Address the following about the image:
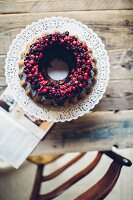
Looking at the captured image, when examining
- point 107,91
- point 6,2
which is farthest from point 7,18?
point 107,91

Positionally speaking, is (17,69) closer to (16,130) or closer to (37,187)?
(16,130)

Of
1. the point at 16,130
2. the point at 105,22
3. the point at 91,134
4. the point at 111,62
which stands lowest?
the point at 91,134

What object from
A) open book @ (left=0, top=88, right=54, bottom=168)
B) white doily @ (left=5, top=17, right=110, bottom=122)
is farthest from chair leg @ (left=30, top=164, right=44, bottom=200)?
white doily @ (left=5, top=17, right=110, bottom=122)

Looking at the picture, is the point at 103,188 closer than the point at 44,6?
Yes

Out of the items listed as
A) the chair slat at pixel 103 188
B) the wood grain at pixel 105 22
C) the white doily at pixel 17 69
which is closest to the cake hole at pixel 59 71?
the white doily at pixel 17 69

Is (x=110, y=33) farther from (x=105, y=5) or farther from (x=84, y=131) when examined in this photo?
(x=84, y=131)

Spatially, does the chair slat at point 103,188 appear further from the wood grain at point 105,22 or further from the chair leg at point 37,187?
the wood grain at point 105,22

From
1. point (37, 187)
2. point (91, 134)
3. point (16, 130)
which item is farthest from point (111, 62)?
point (37, 187)
